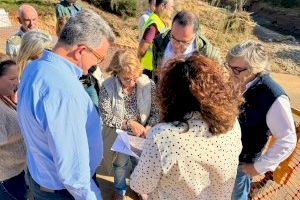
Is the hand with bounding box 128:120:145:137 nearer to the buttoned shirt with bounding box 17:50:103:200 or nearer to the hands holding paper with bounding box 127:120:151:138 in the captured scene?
the hands holding paper with bounding box 127:120:151:138

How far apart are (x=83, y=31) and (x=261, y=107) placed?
1.24 meters

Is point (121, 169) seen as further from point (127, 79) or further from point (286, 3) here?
point (286, 3)

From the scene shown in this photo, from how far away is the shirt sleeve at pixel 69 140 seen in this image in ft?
6.26

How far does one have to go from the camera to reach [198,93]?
1.92m

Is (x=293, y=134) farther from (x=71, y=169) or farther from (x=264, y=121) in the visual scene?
(x=71, y=169)

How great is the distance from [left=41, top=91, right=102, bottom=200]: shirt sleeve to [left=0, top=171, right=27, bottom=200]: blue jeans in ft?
3.15

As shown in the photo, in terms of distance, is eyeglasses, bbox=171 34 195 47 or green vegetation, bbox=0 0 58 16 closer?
eyeglasses, bbox=171 34 195 47

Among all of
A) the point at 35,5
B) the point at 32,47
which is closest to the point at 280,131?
the point at 32,47

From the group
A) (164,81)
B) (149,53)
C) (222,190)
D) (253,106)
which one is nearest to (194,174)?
(222,190)

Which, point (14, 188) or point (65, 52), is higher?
point (65, 52)

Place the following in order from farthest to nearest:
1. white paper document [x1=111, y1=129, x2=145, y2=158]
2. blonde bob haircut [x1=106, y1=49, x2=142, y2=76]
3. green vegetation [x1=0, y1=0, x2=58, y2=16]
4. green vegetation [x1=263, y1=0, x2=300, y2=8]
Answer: green vegetation [x1=263, y1=0, x2=300, y2=8], green vegetation [x1=0, y1=0, x2=58, y2=16], blonde bob haircut [x1=106, y1=49, x2=142, y2=76], white paper document [x1=111, y1=129, x2=145, y2=158]

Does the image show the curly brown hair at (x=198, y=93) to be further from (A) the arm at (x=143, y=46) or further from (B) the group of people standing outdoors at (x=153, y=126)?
(A) the arm at (x=143, y=46)

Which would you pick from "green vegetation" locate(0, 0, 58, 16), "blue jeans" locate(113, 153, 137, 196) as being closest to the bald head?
"blue jeans" locate(113, 153, 137, 196)

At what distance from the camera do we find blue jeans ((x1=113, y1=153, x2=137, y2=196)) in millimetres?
3803
